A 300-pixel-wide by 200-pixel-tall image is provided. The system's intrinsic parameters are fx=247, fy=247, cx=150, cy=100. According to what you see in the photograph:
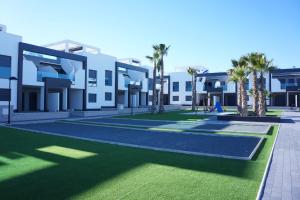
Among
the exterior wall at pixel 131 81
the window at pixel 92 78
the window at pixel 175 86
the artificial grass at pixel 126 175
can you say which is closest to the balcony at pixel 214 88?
the window at pixel 175 86

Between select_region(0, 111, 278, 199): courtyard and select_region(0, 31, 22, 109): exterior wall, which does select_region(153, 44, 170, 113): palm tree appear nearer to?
select_region(0, 31, 22, 109): exterior wall

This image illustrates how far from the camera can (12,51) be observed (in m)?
27.9

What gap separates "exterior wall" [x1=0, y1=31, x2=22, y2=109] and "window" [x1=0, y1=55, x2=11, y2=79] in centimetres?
34

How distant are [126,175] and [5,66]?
25.9 meters

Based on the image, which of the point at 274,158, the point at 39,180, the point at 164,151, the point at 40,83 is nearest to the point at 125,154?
the point at 164,151

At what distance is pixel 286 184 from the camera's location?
6441 mm

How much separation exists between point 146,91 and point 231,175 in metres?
46.8

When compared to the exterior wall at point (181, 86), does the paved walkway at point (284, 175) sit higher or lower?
lower

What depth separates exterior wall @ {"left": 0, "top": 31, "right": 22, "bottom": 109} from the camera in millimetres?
26936

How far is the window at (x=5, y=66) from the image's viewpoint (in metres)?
26.9

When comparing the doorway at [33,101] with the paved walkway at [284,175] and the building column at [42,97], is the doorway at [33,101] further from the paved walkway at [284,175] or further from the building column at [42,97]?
the paved walkway at [284,175]

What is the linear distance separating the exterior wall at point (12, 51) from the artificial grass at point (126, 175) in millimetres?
19781

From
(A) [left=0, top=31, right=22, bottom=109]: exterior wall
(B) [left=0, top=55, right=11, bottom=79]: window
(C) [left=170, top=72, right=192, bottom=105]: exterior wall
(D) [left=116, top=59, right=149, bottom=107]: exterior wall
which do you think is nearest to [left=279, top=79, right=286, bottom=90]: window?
(C) [left=170, top=72, right=192, bottom=105]: exterior wall

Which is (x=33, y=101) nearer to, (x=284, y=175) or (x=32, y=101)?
(x=32, y=101)
